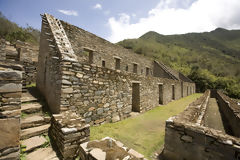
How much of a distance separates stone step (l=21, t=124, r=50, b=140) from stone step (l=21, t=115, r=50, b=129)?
0.42 feet

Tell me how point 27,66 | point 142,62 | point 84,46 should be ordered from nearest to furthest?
point 27,66, point 84,46, point 142,62

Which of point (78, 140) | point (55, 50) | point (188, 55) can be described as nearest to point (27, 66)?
point (55, 50)

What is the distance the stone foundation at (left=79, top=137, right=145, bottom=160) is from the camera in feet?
6.72

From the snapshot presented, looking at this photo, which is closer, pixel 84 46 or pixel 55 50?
pixel 55 50

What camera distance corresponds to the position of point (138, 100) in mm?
7113

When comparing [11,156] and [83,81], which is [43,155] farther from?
[83,81]

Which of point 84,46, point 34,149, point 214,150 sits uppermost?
point 84,46

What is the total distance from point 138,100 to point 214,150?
16.3ft

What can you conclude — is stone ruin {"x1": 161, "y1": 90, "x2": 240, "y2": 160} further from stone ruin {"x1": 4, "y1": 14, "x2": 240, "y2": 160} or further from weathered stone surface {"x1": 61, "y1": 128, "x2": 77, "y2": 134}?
weathered stone surface {"x1": 61, "y1": 128, "x2": 77, "y2": 134}

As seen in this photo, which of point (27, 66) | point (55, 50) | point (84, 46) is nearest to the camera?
point (55, 50)

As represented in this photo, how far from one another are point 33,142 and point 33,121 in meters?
0.69

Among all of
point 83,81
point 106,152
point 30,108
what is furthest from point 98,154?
point 30,108

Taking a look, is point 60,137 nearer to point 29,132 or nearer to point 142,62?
point 29,132

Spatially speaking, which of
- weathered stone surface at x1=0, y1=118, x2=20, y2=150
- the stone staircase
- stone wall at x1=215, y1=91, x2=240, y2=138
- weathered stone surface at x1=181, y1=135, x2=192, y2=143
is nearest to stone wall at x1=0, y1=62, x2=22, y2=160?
weathered stone surface at x1=0, y1=118, x2=20, y2=150
